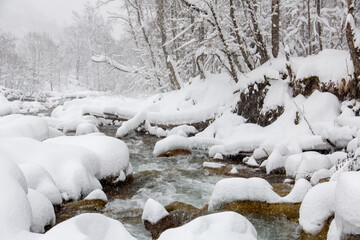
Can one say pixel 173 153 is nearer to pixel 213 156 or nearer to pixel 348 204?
pixel 213 156

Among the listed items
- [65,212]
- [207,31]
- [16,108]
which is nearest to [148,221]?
[65,212]

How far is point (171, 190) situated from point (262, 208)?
2.07 meters

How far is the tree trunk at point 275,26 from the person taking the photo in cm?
992

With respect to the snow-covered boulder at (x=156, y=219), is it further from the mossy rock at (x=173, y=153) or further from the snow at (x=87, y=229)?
the mossy rock at (x=173, y=153)

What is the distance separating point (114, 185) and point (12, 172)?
8.20 ft

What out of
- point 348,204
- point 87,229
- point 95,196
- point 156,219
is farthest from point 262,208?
point 87,229

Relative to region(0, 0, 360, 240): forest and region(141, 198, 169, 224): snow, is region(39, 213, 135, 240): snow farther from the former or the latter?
region(141, 198, 169, 224): snow

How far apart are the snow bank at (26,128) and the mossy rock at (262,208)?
210 inches

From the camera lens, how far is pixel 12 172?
12.4 ft

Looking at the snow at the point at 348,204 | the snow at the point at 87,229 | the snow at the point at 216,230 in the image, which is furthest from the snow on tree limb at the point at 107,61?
the snow at the point at 348,204

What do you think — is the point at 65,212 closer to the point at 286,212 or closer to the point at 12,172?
the point at 12,172

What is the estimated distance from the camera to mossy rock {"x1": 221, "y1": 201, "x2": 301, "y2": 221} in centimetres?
450

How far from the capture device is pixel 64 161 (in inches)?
212

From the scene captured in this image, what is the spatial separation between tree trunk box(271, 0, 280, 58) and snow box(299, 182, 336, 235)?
24.6 feet
